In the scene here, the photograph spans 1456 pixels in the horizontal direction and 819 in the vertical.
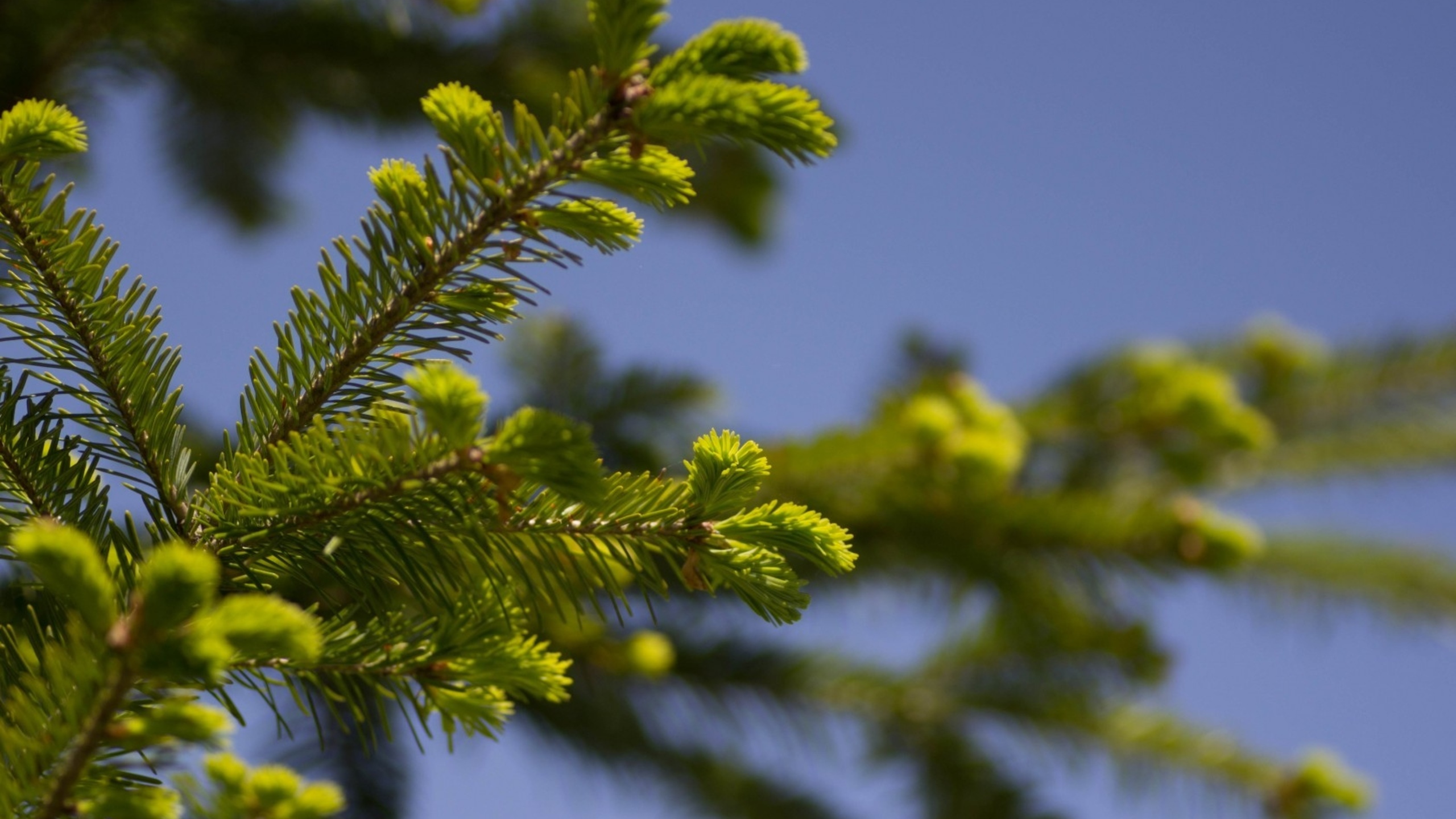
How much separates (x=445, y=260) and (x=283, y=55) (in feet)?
4.32

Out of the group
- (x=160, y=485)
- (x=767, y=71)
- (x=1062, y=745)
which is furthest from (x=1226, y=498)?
(x=160, y=485)

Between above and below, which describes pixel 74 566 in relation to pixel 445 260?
below

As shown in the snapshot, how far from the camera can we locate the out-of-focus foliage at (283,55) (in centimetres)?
142

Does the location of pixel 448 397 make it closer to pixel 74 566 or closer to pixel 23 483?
pixel 74 566

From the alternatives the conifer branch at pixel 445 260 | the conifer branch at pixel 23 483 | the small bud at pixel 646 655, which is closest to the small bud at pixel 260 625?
the conifer branch at pixel 445 260

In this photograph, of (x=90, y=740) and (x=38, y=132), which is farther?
(x=38, y=132)

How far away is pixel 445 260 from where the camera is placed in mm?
681

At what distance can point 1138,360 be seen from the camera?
2092 mm

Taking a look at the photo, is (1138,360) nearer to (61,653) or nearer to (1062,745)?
(1062,745)

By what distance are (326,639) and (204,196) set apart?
2093 mm

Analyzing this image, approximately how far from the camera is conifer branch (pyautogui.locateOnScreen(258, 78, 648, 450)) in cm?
63

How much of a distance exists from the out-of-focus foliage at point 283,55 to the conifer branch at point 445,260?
0.81 metres

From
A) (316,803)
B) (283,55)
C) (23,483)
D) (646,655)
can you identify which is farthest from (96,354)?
(283,55)

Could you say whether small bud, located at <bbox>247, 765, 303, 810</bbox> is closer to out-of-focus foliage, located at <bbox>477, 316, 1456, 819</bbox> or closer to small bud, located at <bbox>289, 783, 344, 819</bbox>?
small bud, located at <bbox>289, 783, 344, 819</bbox>
